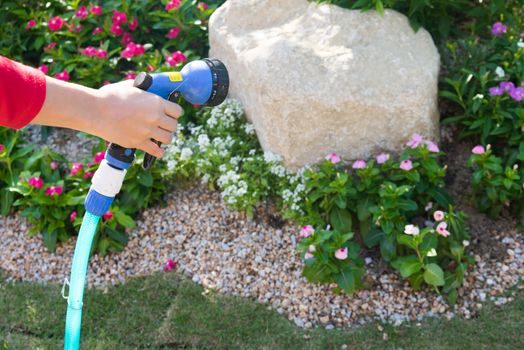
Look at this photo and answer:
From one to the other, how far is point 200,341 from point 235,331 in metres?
0.18

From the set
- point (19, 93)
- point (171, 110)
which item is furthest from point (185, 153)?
point (19, 93)

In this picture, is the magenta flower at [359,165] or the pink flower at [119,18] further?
the pink flower at [119,18]

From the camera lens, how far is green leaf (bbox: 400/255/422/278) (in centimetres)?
349

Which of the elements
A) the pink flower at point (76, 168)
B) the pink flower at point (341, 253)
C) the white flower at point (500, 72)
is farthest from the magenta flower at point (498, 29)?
the pink flower at point (76, 168)

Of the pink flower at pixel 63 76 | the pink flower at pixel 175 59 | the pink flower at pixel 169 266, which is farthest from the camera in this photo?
the pink flower at pixel 63 76

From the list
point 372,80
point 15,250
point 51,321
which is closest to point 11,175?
point 15,250

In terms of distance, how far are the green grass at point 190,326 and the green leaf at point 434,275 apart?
20 cm

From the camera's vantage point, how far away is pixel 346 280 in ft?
11.5

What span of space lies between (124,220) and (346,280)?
1.28 metres

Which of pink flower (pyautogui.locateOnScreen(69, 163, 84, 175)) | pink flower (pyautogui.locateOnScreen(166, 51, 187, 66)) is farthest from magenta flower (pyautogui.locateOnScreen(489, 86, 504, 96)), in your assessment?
pink flower (pyautogui.locateOnScreen(69, 163, 84, 175))

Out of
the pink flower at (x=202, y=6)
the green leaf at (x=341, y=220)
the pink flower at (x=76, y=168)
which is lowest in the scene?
the pink flower at (x=76, y=168)

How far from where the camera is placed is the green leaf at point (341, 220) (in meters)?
3.75

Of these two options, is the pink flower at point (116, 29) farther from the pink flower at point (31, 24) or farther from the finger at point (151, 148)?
the finger at point (151, 148)

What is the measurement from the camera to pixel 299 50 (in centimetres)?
396
